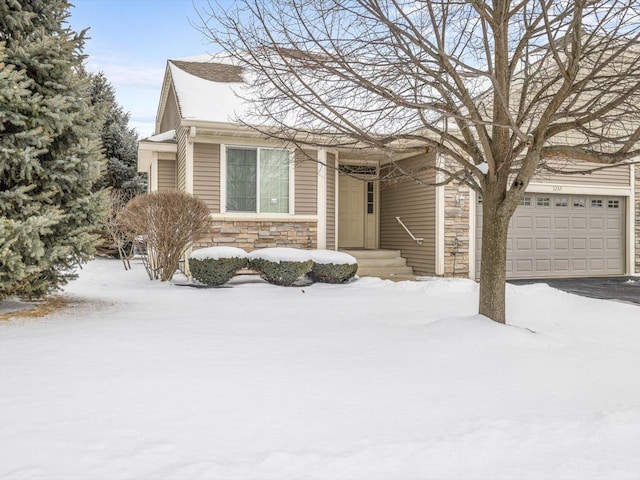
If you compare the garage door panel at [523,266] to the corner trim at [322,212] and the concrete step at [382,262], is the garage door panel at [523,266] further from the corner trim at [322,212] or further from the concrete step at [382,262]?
the corner trim at [322,212]

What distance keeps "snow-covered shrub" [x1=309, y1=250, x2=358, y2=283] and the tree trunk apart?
4367 mm

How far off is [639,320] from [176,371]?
5374mm

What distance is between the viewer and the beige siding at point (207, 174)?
33.0 feet

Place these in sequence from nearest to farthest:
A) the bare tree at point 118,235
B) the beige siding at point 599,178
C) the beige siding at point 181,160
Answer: the beige siding at point 181,160, the beige siding at point 599,178, the bare tree at point 118,235

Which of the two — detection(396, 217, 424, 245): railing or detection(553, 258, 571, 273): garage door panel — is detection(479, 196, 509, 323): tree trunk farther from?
detection(553, 258, 571, 273): garage door panel

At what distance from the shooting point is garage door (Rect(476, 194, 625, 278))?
449 inches

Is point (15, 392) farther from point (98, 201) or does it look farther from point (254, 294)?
point (254, 294)

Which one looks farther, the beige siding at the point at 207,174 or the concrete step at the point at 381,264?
the concrete step at the point at 381,264

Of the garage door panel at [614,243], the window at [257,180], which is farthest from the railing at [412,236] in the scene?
the garage door panel at [614,243]

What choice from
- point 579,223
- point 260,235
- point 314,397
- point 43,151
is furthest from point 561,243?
point 43,151

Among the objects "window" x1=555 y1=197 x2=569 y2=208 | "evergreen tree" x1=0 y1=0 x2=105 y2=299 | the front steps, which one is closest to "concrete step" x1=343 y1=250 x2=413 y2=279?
the front steps

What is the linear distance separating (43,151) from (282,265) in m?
4.54

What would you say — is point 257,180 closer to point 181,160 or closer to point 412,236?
point 181,160

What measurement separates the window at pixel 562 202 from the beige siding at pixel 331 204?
17.2ft
